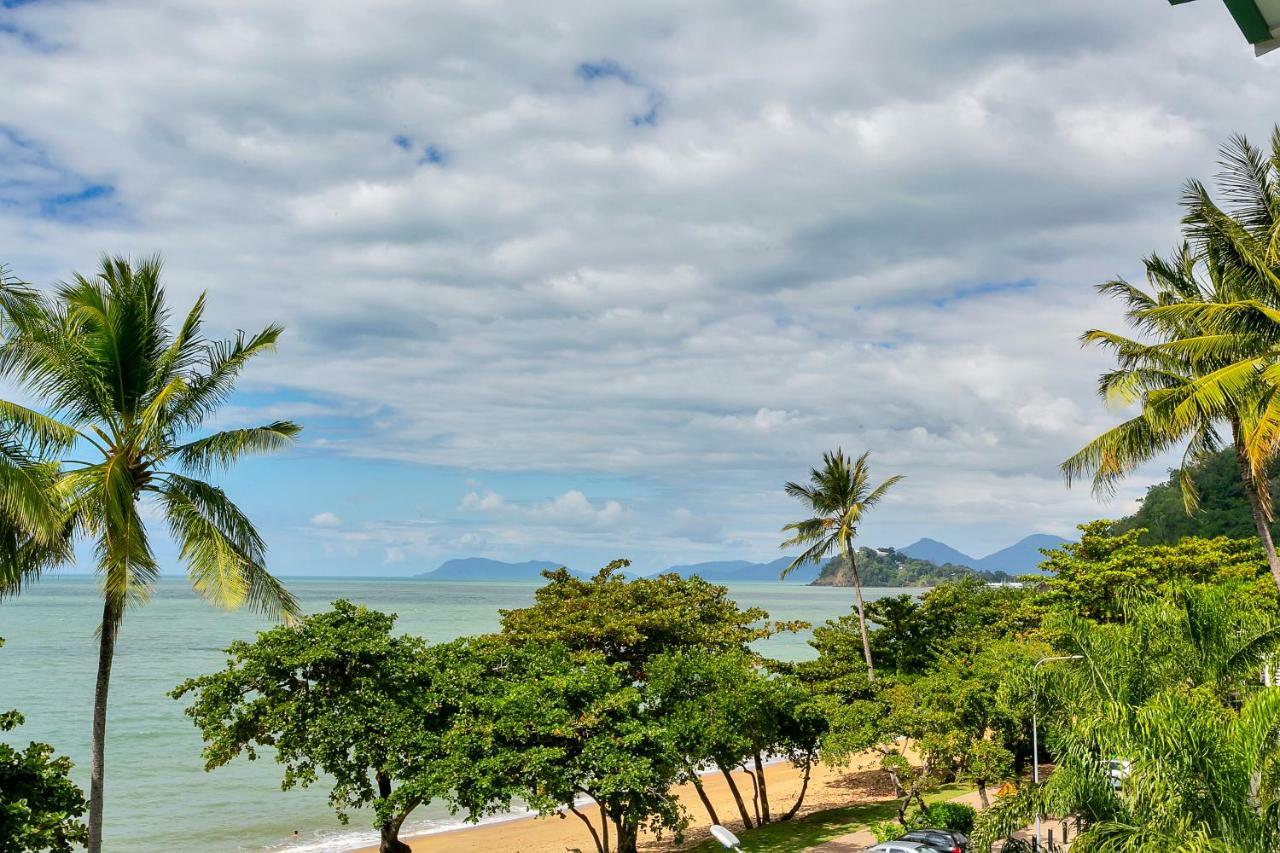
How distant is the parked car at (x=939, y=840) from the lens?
18.6 m

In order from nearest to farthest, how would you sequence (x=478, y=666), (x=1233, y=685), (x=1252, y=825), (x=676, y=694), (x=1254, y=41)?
(x=1254, y=41)
(x=1252, y=825)
(x=1233, y=685)
(x=478, y=666)
(x=676, y=694)

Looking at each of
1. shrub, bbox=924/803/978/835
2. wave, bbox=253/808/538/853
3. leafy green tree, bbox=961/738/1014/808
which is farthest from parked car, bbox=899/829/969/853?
wave, bbox=253/808/538/853

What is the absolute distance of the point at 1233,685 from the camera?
38.8 ft

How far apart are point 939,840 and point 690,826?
13396mm

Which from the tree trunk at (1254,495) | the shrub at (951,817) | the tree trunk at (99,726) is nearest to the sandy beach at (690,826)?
the shrub at (951,817)

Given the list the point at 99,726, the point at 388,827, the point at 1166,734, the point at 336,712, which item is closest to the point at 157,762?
the point at 388,827

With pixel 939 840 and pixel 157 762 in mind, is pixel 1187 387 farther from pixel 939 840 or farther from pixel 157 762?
pixel 157 762

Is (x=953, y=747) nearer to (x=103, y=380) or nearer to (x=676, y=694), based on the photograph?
(x=676, y=694)

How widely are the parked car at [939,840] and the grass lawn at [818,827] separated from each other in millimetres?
4465

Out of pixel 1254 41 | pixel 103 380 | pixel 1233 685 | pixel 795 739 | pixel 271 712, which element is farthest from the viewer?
pixel 795 739

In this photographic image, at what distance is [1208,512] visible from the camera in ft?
234

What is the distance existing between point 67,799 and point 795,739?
18.8m

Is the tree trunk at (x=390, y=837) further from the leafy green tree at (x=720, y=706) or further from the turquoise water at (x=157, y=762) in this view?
the turquoise water at (x=157, y=762)

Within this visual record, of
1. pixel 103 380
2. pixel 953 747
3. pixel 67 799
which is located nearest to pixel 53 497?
pixel 103 380
